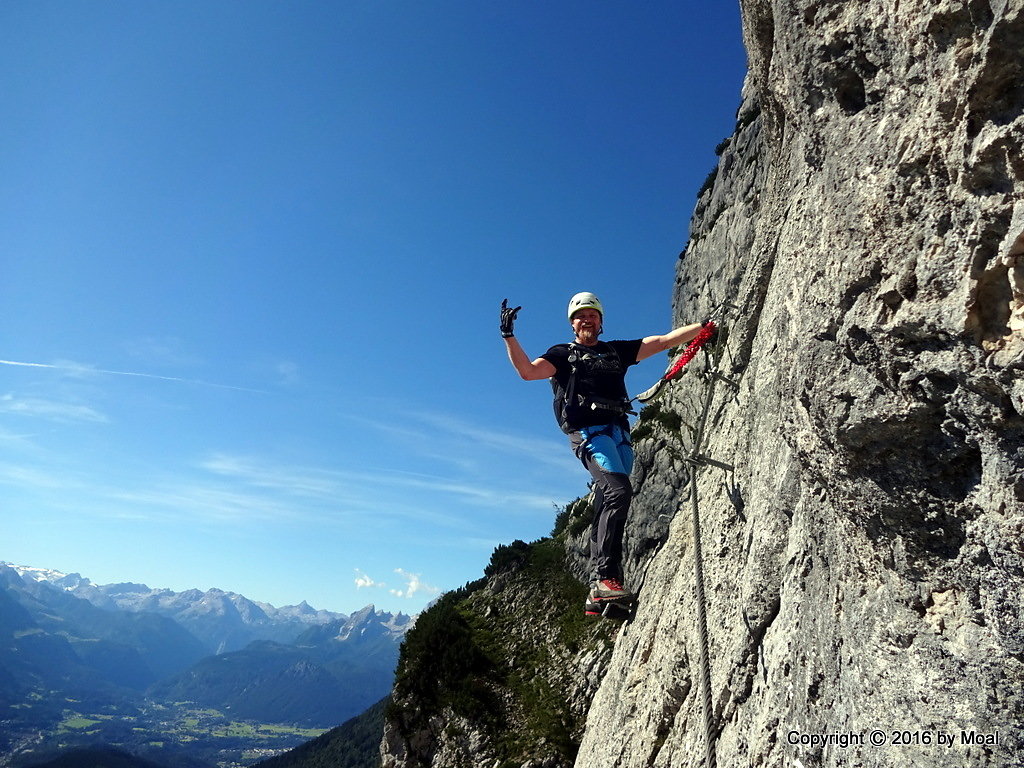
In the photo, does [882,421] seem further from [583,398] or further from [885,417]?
[583,398]

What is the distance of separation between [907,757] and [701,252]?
1816 cm

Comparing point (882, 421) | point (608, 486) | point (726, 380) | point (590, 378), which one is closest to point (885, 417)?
point (882, 421)

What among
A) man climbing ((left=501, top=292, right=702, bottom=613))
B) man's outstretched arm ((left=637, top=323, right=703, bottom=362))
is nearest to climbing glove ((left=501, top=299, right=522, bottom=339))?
man climbing ((left=501, top=292, right=702, bottom=613))

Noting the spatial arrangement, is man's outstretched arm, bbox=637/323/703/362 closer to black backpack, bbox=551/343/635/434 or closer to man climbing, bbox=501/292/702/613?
man climbing, bbox=501/292/702/613

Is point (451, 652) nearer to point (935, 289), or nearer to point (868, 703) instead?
point (868, 703)

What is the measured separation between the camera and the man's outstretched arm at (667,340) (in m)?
8.04

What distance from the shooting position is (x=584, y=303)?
9547mm

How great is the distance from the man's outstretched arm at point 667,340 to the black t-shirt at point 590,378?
119 millimetres

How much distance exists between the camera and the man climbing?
8.08 metres

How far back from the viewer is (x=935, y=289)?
10.4ft

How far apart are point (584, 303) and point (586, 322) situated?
12.9 inches

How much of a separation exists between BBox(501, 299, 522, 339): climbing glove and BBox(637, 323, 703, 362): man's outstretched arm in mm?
2096

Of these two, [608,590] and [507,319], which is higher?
[507,319]

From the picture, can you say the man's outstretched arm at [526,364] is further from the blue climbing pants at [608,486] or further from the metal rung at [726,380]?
the metal rung at [726,380]
